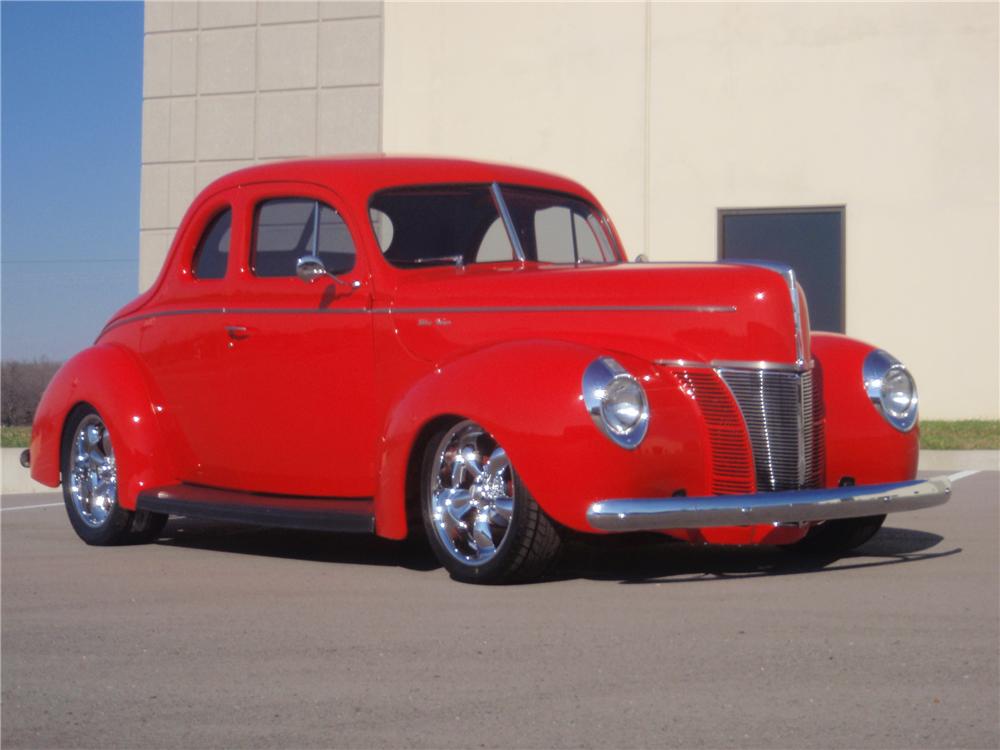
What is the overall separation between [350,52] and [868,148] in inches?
308

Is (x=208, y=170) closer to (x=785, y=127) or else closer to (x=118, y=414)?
(x=785, y=127)

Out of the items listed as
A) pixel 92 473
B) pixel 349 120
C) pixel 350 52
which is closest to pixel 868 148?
pixel 349 120

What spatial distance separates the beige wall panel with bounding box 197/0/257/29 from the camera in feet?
77.5

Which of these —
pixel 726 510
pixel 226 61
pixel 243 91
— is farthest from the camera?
pixel 226 61

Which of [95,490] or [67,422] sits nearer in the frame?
[95,490]

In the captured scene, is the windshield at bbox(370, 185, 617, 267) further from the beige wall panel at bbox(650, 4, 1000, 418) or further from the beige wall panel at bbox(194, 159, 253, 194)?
the beige wall panel at bbox(194, 159, 253, 194)

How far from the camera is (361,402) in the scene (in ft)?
23.3

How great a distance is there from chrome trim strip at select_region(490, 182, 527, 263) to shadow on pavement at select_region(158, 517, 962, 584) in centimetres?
144

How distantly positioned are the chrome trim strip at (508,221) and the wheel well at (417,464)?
1.26m

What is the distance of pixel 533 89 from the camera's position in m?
21.3

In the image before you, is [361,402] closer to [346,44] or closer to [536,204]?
[536,204]

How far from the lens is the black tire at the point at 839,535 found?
24.0 ft

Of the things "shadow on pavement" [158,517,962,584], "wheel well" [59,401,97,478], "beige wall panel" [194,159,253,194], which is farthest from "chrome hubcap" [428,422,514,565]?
"beige wall panel" [194,159,253,194]

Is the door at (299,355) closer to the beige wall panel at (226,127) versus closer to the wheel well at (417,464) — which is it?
the wheel well at (417,464)
